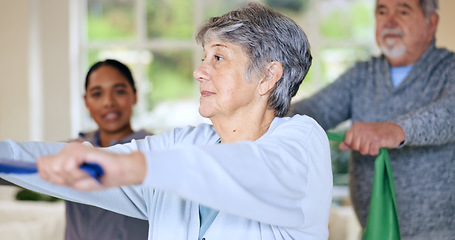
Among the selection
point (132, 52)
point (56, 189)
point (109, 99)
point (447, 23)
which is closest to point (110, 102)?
point (109, 99)

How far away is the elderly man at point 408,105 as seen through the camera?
2324mm

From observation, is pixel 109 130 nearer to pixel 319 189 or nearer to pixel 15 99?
pixel 319 189

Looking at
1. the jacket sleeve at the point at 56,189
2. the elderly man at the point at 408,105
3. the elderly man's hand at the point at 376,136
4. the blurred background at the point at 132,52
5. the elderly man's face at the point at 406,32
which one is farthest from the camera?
the blurred background at the point at 132,52

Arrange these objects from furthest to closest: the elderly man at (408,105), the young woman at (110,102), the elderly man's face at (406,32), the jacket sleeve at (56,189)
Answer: the young woman at (110,102) < the elderly man's face at (406,32) < the elderly man at (408,105) < the jacket sleeve at (56,189)

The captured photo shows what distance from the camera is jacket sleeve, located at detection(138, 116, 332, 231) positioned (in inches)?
43.1

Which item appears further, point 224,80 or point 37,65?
point 37,65

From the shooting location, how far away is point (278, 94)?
1.60 meters

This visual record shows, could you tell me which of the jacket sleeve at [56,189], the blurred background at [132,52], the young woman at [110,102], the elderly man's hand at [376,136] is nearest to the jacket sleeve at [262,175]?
the jacket sleeve at [56,189]

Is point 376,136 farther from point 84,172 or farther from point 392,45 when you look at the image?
point 84,172

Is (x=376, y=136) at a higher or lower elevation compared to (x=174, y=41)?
lower

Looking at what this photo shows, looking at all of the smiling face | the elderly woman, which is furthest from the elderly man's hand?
the smiling face

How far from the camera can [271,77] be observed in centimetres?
157

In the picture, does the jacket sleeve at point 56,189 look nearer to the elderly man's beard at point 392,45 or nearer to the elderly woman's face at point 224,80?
the elderly woman's face at point 224,80

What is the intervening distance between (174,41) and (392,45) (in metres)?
4.05
